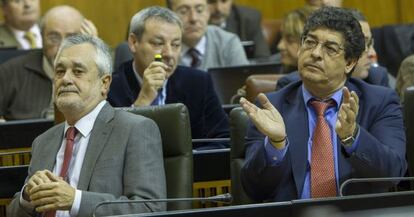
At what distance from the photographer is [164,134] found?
373 centimetres

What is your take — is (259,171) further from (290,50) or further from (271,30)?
(271,30)

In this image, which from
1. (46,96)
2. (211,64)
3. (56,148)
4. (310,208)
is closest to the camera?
(310,208)

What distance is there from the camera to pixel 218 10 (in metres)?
7.46

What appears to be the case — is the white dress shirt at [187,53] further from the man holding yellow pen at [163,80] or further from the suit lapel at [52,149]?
the suit lapel at [52,149]

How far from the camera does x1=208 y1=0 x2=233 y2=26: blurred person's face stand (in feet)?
24.4

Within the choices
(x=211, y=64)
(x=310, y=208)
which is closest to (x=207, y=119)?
(x=211, y=64)

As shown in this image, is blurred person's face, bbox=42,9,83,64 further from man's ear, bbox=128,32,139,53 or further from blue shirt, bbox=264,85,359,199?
blue shirt, bbox=264,85,359,199

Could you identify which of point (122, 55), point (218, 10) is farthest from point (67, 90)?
point (218, 10)

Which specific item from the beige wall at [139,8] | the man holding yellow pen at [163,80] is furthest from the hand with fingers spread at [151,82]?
the beige wall at [139,8]

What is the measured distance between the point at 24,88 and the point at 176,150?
216 centimetres

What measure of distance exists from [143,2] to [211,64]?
223 centimetres

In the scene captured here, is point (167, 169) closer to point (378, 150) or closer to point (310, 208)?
point (378, 150)

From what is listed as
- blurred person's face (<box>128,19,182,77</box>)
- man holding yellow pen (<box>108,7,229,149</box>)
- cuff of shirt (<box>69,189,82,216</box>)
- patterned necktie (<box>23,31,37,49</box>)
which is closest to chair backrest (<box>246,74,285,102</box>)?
man holding yellow pen (<box>108,7,229,149</box>)

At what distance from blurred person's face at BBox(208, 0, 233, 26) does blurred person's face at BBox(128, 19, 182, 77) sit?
268 cm
